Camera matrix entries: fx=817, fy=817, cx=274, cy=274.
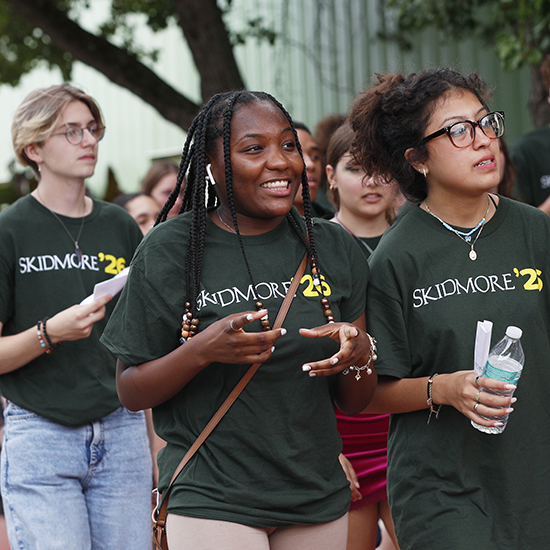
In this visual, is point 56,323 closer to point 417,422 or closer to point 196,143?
point 196,143

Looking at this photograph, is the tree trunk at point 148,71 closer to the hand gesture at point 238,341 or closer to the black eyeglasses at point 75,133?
the black eyeglasses at point 75,133

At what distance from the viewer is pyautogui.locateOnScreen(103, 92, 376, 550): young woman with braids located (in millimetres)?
2473

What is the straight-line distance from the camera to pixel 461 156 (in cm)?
283

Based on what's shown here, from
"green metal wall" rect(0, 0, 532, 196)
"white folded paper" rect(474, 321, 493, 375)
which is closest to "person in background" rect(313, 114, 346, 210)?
"white folded paper" rect(474, 321, 493, 375)

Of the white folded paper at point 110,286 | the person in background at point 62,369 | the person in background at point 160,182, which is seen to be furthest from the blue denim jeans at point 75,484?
the person in background at point 160,182

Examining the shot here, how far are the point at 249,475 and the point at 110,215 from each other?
1.93 meters

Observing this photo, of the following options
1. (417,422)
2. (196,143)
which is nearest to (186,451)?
(417,422)

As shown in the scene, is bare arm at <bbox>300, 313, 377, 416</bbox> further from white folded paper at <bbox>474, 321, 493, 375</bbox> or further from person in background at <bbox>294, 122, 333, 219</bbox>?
person in background at <bbox>294, 122, 333, 219</bbox>

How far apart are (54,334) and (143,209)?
259 cm

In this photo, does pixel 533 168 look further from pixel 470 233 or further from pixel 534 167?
pixel 470 233

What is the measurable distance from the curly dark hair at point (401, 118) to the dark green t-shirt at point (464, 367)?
1.02 feet

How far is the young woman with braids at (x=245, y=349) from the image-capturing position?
2.47 meters

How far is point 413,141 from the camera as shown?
9.74 ft

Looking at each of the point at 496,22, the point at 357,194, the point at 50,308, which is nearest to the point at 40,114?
the point at 50,308
